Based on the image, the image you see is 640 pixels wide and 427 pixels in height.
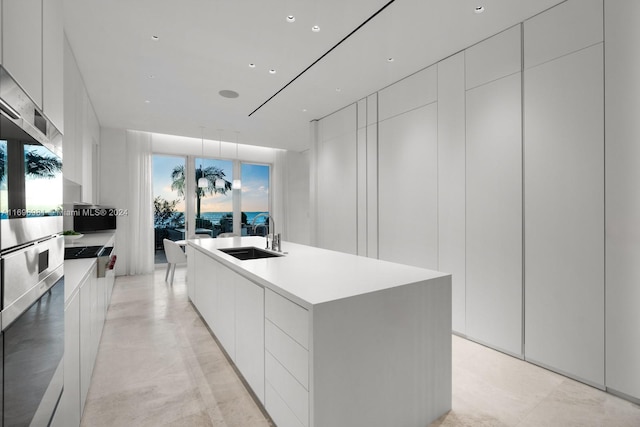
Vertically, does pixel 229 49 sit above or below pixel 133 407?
above

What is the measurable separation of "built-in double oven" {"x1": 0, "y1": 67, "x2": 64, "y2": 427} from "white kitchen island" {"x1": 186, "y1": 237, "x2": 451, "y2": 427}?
3.00 feet

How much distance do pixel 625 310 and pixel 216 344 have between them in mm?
3259

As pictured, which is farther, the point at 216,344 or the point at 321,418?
the point at 216,344

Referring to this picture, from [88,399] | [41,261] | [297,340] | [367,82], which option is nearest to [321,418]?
[297,340]

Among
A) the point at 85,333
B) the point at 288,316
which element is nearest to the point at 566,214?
the point at 288,316

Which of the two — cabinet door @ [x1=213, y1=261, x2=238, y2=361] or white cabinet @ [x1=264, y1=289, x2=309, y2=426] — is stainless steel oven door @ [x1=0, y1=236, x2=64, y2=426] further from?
cabinet door @ [x1=213, y1=261, x2=238, y2=361]

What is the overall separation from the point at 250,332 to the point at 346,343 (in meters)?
0.84

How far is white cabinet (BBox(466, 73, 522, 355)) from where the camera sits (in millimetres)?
2650

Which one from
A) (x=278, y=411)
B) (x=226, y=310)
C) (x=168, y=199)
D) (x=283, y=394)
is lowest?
(x=278, y=411)

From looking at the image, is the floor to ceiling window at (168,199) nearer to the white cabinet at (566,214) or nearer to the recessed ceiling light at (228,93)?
the recessed ceiling light at (228,93)

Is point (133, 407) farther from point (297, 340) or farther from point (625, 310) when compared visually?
point (625, 310)

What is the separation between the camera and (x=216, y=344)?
2896mm

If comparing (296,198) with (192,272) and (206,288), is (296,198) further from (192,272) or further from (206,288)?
(206,288)

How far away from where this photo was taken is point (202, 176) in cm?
707
